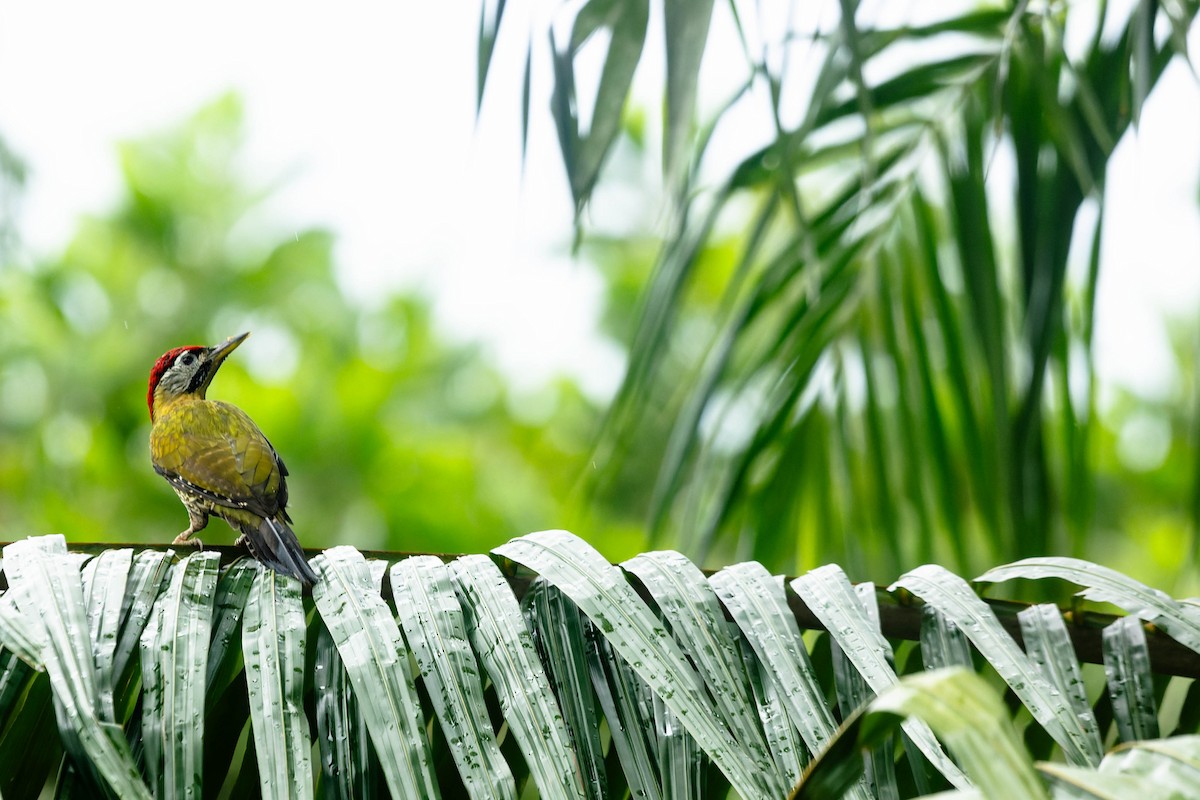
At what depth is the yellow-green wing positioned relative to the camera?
1.69 metres

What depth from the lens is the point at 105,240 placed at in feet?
46.0

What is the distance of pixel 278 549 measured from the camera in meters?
1.29

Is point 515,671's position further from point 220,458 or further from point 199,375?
point 199,375

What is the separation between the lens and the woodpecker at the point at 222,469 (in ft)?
5.14

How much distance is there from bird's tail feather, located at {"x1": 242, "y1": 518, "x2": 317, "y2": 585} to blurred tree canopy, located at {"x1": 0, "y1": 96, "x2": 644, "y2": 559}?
7446 millimetres

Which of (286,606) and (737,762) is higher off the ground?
(286,606)

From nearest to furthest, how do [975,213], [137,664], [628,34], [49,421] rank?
1. [137,664]
2. [628,34]
3. [975,213]
4. [49,421]

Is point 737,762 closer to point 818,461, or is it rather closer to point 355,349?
point 818,461

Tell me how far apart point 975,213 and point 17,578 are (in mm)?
1725

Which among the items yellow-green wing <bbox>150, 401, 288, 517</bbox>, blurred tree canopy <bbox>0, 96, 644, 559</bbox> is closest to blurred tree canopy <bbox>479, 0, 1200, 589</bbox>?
yellow-green wing <bbox>150, 401, 288, 517</bbox>

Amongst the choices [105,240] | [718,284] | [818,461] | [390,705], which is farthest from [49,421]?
[390,705]

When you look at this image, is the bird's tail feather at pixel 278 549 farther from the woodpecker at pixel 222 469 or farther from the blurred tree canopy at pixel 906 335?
the blurred tree canopy at pixel 906 335

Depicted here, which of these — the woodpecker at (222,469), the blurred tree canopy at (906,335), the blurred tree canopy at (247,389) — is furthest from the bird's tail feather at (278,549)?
the blurred tree canopy at (247,389)

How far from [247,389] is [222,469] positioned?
29.3 ft
